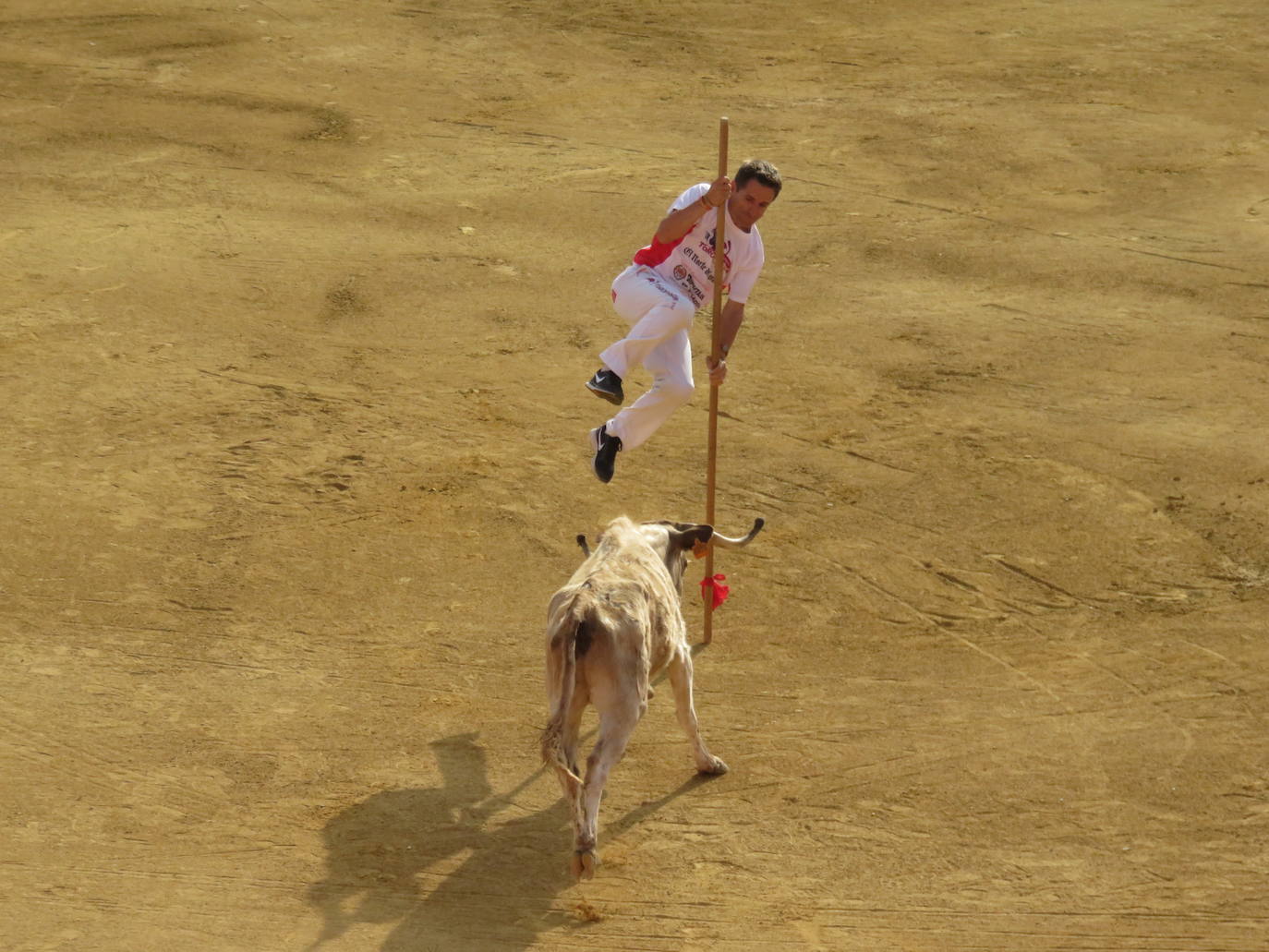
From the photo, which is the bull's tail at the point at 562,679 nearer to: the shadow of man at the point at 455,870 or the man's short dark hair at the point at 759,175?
the shadow of man at the point at 455,870

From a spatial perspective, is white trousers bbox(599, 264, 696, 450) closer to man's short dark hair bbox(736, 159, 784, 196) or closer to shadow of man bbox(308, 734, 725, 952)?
man's short dark hair bbox(736, 159, 784, 196)

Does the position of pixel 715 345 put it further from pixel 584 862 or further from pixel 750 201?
pixel 584 862

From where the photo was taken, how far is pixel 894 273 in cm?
1680

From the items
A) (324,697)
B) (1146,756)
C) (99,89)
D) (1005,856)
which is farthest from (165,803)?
(99,89)

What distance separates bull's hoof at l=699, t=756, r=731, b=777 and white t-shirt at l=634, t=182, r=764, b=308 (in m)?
3.41

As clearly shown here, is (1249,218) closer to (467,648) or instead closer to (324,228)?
(324,228)

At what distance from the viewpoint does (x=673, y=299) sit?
11180 millimetres

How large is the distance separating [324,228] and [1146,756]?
1103cm

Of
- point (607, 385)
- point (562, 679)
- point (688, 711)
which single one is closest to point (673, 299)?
point (607, 385)

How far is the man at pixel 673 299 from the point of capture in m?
10.9

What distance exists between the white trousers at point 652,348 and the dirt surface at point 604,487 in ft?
4.14

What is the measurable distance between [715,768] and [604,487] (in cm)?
382

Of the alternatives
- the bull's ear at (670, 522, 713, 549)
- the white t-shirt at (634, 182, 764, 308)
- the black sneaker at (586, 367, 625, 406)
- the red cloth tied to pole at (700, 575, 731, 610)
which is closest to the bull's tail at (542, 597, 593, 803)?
the bull's ear at (670, 522, 713, 549)

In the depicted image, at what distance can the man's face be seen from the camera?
423 inches
